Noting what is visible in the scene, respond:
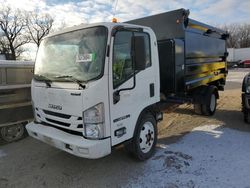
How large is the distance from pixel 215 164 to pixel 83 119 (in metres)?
2.43

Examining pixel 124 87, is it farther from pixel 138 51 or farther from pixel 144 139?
pixel 144 139

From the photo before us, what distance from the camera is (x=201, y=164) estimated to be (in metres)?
4.16

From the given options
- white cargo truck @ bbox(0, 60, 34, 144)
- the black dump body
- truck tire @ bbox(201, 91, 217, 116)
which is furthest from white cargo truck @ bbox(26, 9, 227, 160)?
truck tire @ bbox(201, 91, 217, 116)

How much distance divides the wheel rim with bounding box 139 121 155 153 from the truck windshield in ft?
5.05

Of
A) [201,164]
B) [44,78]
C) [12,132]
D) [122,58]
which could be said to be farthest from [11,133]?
[201,164]

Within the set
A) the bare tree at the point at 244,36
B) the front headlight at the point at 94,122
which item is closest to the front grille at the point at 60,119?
the front headlight at the point at 94,122

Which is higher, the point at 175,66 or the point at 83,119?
the point at 175,66

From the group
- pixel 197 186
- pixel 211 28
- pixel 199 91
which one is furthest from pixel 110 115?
pixel 211 28

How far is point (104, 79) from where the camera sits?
10.9 feet

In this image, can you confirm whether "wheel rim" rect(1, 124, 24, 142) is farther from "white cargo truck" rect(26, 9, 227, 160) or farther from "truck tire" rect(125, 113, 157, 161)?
"truck tire" rect(125, 113, 157, 161)

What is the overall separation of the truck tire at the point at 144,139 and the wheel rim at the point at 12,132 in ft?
10.3

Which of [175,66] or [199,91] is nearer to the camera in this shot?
[175,66]

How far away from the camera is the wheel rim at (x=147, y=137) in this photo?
4.28 m

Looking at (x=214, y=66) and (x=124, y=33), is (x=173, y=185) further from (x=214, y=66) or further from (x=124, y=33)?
(x=214, y=66)
